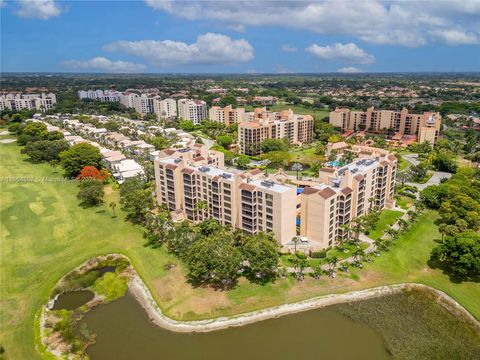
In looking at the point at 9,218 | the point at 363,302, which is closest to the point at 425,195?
the point at 363,302

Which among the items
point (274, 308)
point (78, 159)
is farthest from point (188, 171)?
point (78, 159)

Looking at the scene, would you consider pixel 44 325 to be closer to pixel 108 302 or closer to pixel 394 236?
pixel 108 302

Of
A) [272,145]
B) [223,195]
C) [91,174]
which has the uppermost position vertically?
[223,195]

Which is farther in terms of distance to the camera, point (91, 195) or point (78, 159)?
point (78, 159)

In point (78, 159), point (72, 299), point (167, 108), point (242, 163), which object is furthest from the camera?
point (167, 108)

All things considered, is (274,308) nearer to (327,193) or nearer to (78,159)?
(327,193)

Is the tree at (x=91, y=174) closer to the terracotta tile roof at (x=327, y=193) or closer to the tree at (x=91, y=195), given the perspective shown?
the tree at (x=91, y=195)
